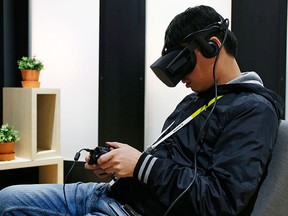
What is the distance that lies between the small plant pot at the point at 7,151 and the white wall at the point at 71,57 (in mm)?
484

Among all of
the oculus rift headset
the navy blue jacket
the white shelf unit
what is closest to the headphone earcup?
the oculus rift headset

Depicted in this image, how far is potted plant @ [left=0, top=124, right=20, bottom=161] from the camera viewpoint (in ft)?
7.02

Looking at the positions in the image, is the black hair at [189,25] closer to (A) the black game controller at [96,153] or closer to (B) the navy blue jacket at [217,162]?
(B) the navy blue jacket at [217,162]

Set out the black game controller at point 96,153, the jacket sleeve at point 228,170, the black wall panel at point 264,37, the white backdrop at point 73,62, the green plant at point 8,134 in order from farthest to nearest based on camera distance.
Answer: the white backdrop at point 73,62
the green plant at point 8,134
the black wall panel at point 264,37
the black game controller at point 96,153
the jacket sleeve at point 228,170

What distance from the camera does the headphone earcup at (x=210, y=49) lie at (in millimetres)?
982

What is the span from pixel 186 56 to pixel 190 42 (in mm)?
40

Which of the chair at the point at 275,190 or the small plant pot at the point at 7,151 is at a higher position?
the chair at the point at 275,190

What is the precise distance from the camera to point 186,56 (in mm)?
985

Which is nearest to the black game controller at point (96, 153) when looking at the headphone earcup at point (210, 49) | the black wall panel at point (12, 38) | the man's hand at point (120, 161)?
the man's hand at point (120, 161)

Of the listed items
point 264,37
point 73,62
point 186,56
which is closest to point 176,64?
point 186,56

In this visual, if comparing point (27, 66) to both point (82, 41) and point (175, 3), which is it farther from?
point (175, 3)

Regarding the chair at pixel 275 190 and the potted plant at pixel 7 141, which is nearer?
the chair at pixel 275 190

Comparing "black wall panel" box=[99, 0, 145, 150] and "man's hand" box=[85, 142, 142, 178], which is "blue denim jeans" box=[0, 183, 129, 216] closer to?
"man's hand" box=[85, 142, 142, 178]

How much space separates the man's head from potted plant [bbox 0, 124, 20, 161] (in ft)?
4.67
